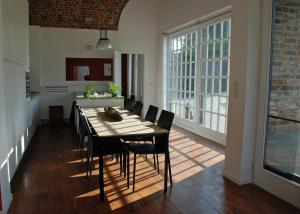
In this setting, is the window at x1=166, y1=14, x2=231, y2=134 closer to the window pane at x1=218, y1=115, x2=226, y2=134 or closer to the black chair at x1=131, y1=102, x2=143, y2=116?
the window pane at x1=218, y1=115, x2=226, y2=134

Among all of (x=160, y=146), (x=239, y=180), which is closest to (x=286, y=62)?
(x=239, y=180)

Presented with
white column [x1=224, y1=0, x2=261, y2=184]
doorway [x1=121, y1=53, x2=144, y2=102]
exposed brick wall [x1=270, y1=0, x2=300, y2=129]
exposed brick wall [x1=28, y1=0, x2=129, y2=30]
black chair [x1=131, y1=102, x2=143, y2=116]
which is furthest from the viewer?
doorway [x1=121, y1=53, x2=144, y2=102]

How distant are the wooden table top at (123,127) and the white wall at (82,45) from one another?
441 centimetres

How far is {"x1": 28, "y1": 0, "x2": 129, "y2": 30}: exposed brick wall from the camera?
7.82 metres

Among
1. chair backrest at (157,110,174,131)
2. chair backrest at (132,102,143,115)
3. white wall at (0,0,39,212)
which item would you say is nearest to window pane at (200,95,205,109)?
chair backrest at (132,102,143,115)

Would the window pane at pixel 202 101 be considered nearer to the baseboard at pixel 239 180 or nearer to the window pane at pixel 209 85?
the window pane at pixel 209 85

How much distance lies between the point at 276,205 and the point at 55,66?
7101mm

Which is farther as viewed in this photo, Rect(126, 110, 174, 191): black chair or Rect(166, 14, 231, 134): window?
Rect(166, 14, 231, 134): window

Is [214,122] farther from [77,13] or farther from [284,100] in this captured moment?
[77,13]

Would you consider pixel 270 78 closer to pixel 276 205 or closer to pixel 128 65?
pixel 276 205

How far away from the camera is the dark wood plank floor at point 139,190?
3035 mm

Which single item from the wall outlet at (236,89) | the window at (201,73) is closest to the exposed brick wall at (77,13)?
the window at (201,73)

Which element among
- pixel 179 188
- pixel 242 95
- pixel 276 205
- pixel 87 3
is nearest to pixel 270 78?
pixel 242 95

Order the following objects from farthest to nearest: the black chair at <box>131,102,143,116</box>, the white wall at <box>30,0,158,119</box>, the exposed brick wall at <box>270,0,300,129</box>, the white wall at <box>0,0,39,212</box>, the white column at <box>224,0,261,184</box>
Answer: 1. the white wall at <box>30,0,158,119</box>
2. the black chair at <box>131,102,143,116</box>
3. the white column at <box>224,0,261,184</box>
4. the exposed brick wall at <box>270,0,300,129</box>
5. the white wall at <box>0,0,39,212</box>
